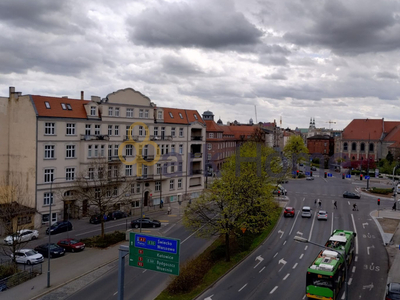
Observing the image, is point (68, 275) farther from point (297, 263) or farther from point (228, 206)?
point (297, 263)

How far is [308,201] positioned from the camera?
57.9 metres

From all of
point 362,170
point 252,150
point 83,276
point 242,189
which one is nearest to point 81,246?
point 83,276

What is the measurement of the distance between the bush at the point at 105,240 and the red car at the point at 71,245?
49.2 inches

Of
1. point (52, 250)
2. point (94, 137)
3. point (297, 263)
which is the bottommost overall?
point (52, 250)

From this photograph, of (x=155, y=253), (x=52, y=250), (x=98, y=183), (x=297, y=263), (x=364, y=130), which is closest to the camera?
(x=155, y=253)

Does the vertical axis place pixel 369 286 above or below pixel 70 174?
below

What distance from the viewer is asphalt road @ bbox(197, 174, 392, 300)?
24062mm

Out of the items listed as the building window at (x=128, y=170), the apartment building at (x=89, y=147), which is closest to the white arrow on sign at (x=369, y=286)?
the apartment building at (x=89, y=147)

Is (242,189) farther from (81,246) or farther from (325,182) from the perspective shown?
(325,182)

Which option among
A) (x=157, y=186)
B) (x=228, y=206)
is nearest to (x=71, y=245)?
(x=228, y=206)

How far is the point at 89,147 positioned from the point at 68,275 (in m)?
20.3

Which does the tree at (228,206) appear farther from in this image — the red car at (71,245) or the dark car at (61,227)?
the dark car at (61,227)

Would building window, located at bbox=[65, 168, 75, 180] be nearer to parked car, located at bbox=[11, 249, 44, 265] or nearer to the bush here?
the bush

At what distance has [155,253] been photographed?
54.2ft
